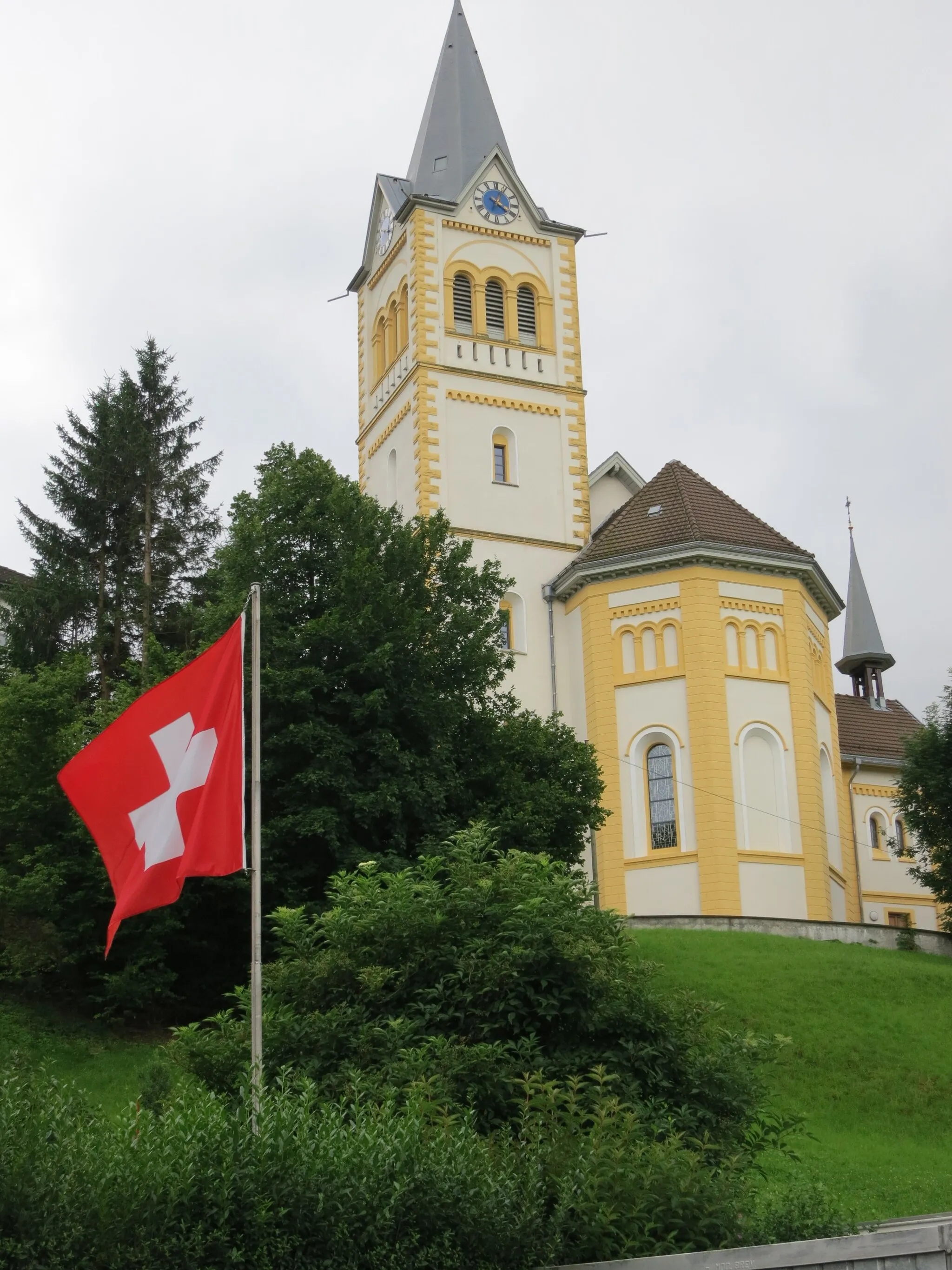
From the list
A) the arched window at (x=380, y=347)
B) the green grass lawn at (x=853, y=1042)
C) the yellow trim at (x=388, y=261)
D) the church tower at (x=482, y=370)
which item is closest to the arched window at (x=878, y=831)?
the church tower at (x=482, y=370)

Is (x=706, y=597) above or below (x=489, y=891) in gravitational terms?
above

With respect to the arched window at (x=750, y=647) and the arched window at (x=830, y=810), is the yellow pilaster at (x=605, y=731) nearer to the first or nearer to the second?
the arched window at (x=750, y=647)

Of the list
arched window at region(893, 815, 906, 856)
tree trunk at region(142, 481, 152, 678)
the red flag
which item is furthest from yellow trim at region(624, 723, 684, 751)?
the red flag

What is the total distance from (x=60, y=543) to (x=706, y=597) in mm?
21000

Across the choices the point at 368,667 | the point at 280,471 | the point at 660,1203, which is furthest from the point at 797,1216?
the point at 280,471

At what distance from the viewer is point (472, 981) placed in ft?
61.5

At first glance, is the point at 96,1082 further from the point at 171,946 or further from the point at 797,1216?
the point at 797,1216

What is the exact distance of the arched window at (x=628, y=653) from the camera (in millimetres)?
45625

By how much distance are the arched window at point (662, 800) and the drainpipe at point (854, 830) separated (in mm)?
12038

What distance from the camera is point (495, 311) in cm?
5209

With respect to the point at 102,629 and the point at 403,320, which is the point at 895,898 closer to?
the point at 403,320

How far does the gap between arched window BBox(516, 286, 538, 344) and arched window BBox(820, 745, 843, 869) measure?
1619 centimetres

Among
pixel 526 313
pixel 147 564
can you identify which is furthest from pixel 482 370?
pixel 147 564

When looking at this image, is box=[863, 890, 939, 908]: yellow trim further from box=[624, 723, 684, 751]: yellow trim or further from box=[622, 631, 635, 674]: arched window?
box=[622, 631, 635, 674]: arched window
